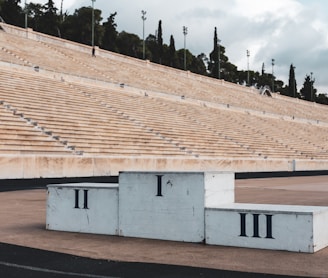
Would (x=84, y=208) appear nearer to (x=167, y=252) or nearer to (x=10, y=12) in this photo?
(x=167, y=252)

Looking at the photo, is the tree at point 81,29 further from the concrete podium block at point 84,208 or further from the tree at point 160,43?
the concrete podium block at point 84,208

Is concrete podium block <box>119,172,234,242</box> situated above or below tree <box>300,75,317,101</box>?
below

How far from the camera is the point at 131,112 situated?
24.8 m

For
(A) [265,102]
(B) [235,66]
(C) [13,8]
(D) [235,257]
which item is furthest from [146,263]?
(B) [235,66]

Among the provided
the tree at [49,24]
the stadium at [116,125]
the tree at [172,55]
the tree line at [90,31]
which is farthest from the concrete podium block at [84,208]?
the tree at [172,55]

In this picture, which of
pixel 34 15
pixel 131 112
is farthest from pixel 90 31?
pixel 131 112

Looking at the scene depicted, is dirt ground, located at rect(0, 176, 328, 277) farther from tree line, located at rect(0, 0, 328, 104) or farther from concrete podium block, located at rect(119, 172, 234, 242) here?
tree line, located at rect(0, 0, 328, 104)

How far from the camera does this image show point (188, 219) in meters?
6.63

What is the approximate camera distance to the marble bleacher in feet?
62.8

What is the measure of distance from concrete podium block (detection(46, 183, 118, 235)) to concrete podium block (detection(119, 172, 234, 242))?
0.18m

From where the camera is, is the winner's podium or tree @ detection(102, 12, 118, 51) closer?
the winner's podium

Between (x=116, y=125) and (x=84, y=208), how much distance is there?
13992 millimetres

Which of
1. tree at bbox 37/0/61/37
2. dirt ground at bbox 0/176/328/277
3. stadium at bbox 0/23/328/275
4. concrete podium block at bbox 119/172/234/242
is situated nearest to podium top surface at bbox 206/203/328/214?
concrete podium block at bbox 119/172/234/242

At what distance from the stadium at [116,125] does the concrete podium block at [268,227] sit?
9153mm
